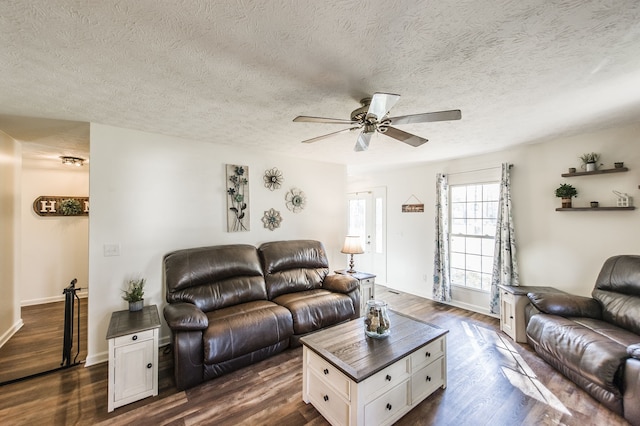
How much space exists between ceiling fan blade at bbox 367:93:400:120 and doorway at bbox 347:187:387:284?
378cm

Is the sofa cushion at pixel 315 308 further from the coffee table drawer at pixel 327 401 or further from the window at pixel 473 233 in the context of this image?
the window at pixel 473 233

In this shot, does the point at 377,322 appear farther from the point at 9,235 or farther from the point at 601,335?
the point at 9,235

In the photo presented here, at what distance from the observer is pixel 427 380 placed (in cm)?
210

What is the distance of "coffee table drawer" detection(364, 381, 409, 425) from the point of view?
1.71 meters

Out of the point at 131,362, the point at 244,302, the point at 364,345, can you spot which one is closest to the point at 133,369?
the point at 131,362

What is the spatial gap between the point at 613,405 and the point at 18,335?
613 cm

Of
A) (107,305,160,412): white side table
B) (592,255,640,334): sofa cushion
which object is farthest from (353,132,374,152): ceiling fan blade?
(592,255,640,334): sofa cushion

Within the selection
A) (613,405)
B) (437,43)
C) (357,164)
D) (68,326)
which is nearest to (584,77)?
(437,43)

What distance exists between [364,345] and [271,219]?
7.88 ft

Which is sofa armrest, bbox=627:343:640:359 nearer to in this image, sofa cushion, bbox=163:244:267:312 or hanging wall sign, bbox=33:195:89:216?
sofa cushion, bbox=163:244:267:312

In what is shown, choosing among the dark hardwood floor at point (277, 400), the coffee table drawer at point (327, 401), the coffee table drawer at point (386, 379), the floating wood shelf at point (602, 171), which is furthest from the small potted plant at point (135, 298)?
the floating wood shelf at point (602, 171)

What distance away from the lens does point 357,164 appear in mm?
4773

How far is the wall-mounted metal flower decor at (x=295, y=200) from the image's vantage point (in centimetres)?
414

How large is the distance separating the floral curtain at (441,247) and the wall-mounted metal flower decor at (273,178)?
2.70 meters
